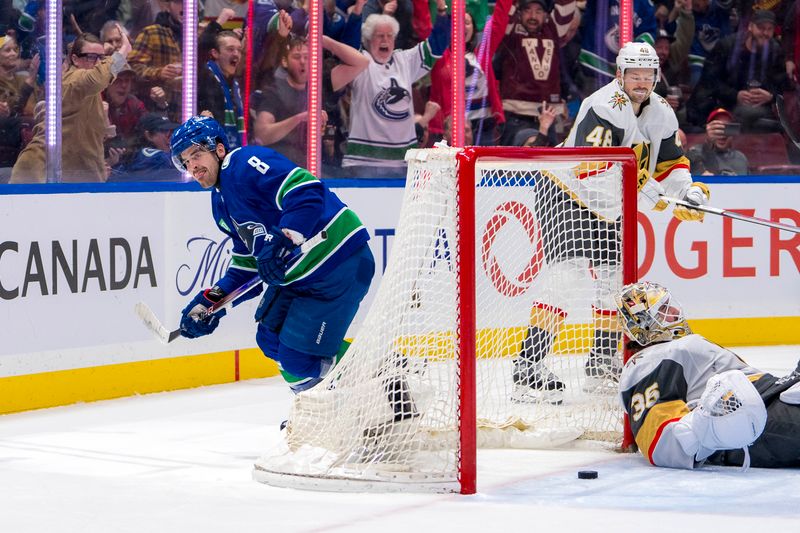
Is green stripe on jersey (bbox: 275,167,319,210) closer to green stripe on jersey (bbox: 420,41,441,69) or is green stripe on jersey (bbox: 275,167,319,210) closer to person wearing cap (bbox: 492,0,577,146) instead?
green stripe on jersey (bbox: 420,41,441,69)

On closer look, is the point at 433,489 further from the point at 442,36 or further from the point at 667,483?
the point at 442,36

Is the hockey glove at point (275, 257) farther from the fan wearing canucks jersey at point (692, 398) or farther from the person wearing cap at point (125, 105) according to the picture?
the person wearing cap at point (125, 105)

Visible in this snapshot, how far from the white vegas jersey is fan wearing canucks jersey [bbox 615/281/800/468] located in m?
2.73

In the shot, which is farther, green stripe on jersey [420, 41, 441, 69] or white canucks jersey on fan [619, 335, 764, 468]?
green stripe on jersey [420, 41, 441, 69]

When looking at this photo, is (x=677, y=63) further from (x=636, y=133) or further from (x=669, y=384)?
(x=669, y=384)

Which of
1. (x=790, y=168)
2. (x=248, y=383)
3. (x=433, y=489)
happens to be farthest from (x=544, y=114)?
(x=433, y=489)

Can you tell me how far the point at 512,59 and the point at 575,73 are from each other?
0.33m

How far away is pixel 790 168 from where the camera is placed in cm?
714

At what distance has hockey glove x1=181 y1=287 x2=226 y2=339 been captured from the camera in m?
4.03

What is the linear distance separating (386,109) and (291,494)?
11.3ft

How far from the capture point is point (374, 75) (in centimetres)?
664

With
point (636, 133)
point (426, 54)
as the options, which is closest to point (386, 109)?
point (426, 54)

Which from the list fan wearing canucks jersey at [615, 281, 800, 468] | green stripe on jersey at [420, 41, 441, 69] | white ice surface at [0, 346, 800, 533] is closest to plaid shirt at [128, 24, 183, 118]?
green stripe on jersey at [420, 41, 441, 69]

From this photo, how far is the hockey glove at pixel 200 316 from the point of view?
4.03 metres
